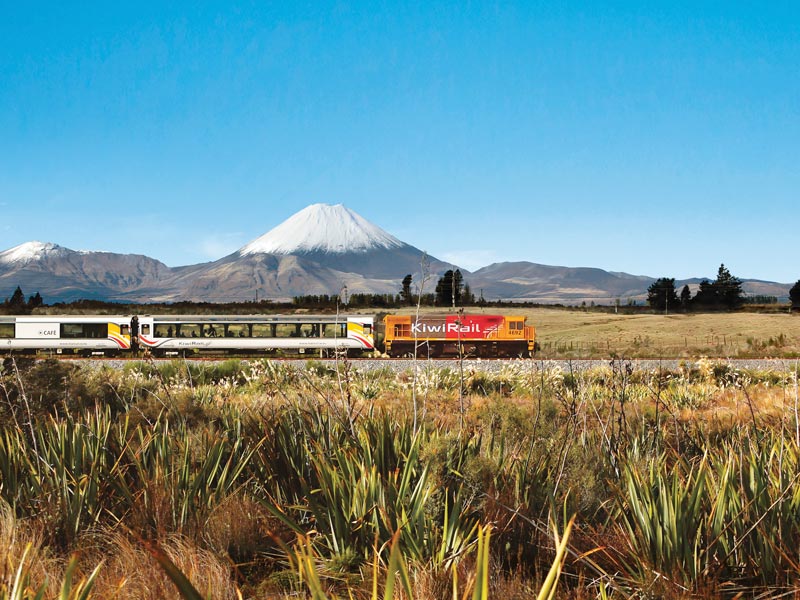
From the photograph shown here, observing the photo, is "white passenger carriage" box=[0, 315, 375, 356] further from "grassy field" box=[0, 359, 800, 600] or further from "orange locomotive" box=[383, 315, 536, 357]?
"grassy field" box=[0, 359, 800, 600]

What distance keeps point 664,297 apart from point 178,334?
72.8 meters

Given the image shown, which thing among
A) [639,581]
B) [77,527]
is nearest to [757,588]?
[639,581]

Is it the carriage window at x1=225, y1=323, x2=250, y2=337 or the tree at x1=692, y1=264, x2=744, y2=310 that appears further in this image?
the tree at x1=692, y1=264, x2=744, y2=310

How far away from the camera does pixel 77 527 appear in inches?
172

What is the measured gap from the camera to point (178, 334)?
105 ft

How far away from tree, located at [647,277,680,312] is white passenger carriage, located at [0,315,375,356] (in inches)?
1844

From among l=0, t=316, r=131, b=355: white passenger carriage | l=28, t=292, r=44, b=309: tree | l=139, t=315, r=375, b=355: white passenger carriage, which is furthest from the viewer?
l=28, t=292, r=44, b=309: tree

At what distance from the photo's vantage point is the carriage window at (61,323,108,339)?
1249 inches

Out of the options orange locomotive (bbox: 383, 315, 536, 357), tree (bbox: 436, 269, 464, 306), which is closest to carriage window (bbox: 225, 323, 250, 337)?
orange locomotive (bbox: 383, 315, 536, 357)

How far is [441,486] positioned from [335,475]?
676mm

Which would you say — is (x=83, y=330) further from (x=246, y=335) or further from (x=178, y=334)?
(x=246, y=335)

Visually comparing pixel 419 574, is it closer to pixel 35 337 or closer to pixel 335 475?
pixel 335 475

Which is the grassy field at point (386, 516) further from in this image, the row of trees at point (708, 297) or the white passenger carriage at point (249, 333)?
the row of trees at point (708, 297)

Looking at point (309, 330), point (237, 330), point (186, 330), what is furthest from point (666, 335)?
point (186, 330)
